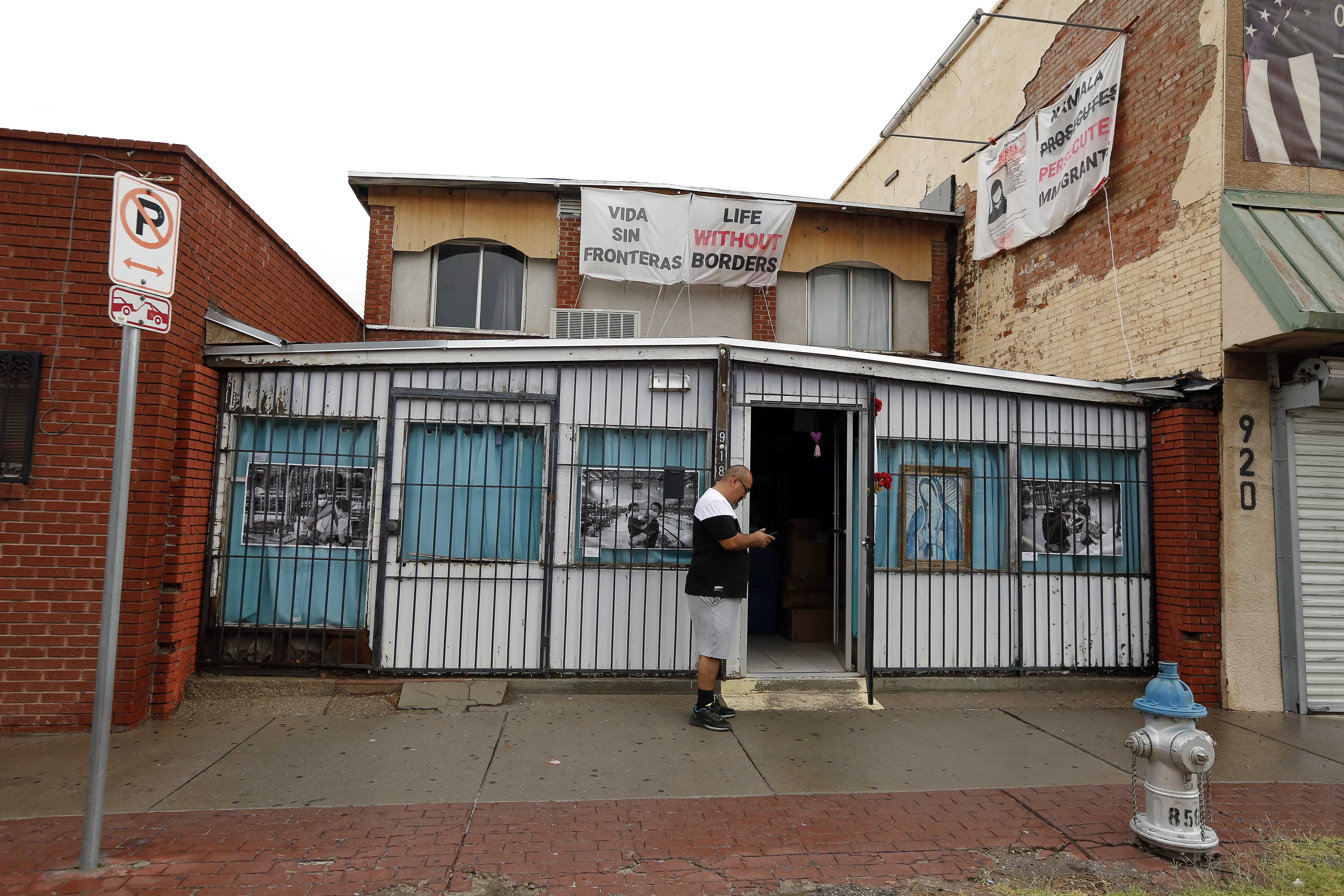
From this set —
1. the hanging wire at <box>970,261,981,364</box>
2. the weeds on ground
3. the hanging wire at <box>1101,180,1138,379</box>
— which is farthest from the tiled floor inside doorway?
the hanging wire at <box>970,261,981,364</box>

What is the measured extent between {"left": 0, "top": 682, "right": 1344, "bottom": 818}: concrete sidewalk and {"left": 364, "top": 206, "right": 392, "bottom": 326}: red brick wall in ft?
21.5

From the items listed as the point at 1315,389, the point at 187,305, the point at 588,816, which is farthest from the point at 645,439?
the point at 1315,389

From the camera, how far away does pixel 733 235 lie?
454 inches

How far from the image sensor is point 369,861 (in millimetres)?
3775

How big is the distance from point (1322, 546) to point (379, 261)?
38.4ft

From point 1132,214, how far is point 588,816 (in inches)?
323

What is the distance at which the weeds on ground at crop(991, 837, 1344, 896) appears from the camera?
3617 mm

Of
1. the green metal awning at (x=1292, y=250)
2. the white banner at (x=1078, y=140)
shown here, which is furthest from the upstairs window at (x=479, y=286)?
the green metal awning at (x=1292, y=250)

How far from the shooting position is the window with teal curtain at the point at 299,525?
657cm

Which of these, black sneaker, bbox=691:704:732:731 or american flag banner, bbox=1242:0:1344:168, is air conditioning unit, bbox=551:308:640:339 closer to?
black sneaker, bbox=691:704:732:731

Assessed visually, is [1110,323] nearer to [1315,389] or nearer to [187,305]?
[1315,389]

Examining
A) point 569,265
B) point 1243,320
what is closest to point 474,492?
point 569,265

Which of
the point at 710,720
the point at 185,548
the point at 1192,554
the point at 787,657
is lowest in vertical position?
the point at 710,720

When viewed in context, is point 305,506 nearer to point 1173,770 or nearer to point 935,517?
point 935,517
